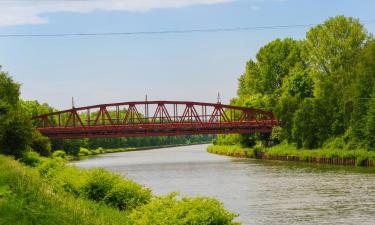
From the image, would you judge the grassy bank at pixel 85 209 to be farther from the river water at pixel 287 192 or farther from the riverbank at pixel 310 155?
the riverbank at pixel 310 155

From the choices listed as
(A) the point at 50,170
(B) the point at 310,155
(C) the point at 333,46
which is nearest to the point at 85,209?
(A) the point at 50,170

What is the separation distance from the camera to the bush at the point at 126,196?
31.1 m

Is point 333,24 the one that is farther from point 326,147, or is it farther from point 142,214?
point 142,214

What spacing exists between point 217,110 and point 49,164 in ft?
283

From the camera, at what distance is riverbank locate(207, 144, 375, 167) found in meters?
77.2

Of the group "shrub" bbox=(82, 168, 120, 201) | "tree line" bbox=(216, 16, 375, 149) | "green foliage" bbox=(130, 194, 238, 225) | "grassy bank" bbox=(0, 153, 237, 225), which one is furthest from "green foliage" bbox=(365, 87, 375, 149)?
"green foliage" bbox=(130, 194, 238, 225)

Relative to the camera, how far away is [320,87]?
100 metres

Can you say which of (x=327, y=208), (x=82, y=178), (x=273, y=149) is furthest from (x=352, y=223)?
(x=273, y=149)

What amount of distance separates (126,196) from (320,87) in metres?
71.8

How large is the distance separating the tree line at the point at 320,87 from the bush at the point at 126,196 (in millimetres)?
50991

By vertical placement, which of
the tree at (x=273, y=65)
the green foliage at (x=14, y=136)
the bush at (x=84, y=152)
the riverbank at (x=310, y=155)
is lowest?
the bush at (x=84, y=152)

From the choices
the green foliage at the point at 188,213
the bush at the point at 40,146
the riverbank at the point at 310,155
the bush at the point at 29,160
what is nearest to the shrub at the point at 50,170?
the bush at the point at 29,160

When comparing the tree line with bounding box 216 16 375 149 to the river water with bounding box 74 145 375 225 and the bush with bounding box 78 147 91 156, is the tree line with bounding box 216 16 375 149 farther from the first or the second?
the bush with bounding box 78 147 91 156

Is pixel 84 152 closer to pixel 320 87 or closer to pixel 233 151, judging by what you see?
pixel 233 151
